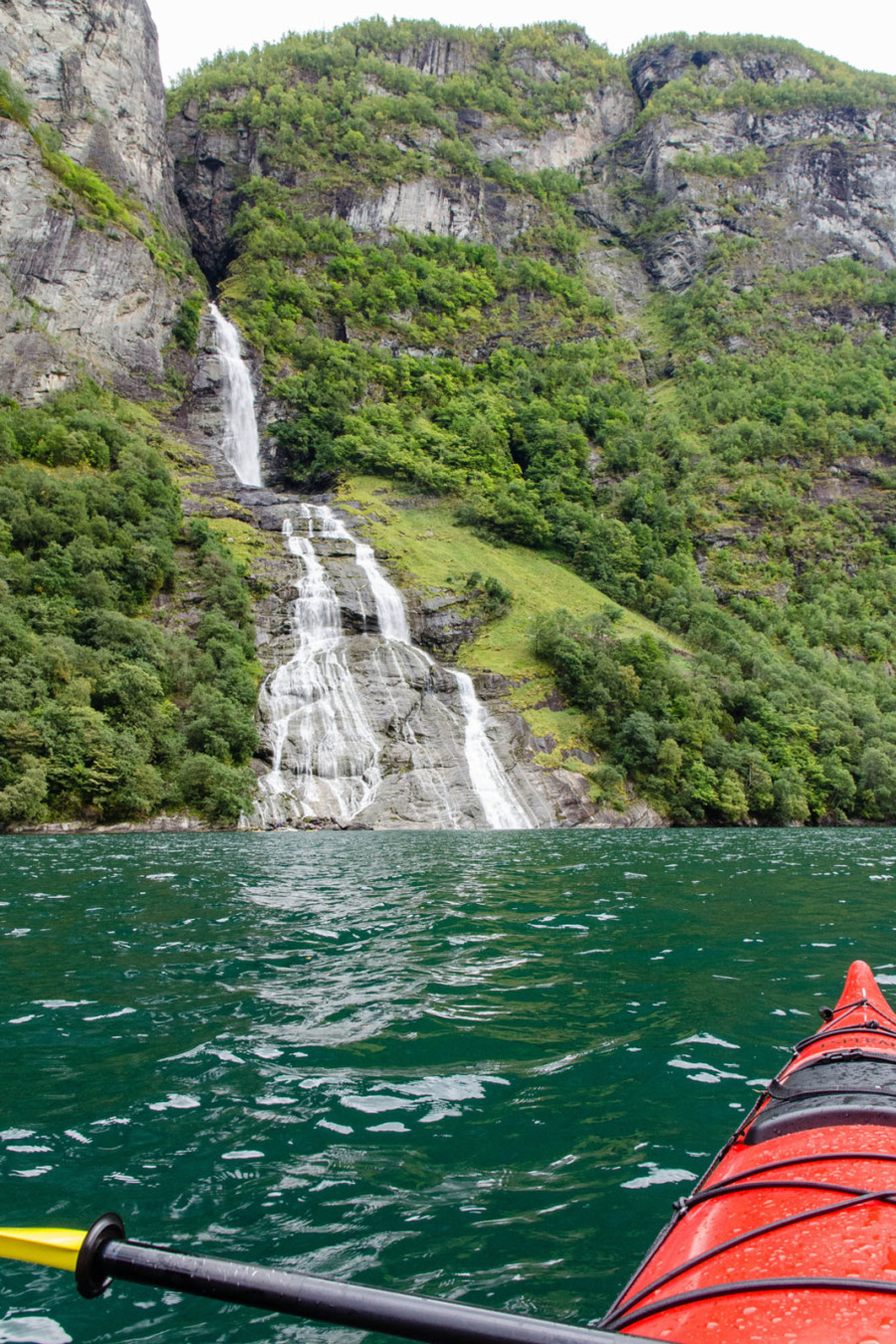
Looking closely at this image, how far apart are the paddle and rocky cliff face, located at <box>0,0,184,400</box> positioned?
222 ft

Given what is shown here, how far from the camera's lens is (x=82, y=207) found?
67.6m

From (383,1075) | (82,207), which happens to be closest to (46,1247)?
(383,1075)

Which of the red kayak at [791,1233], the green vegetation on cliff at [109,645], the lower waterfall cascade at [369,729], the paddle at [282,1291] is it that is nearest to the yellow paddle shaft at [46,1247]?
the paddle at [282,1291]

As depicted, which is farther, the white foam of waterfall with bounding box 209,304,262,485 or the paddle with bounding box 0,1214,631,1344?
the white foam of waterfall with bounding box 209,304,262,485

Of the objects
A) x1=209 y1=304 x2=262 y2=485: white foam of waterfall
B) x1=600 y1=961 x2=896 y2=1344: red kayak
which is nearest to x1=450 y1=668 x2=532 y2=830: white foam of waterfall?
x1=600 y1=961 x2=896 y2=1344: red kayak

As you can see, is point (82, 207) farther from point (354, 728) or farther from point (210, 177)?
point (354, 728)

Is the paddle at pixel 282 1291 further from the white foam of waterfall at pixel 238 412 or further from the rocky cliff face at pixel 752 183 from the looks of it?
the rocky cliff face at pixel 752 183

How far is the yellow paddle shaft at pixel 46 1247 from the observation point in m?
1.91

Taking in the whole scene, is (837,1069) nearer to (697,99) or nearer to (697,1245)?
(697,1245)

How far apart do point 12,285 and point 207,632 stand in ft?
134

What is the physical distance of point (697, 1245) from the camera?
101 inches

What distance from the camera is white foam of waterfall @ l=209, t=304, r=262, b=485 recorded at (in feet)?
241

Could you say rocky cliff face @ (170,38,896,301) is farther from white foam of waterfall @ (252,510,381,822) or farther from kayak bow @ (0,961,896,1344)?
kayak bow @ (0,961,896,1344)

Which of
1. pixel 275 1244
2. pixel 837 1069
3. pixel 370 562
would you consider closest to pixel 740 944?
pixel 837 1069
